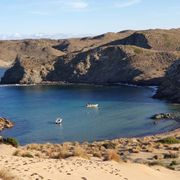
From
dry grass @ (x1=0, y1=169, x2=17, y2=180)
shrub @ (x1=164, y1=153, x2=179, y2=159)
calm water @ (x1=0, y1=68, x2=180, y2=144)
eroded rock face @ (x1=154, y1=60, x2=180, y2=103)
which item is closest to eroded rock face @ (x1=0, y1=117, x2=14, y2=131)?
calm water @ (x1=0, y1=68, x2=180, y2=144)

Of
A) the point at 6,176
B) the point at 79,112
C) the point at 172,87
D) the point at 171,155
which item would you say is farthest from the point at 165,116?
the point at 6,176

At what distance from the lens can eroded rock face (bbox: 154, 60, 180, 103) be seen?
133 meters

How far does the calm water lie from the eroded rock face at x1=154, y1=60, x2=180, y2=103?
3.97 metres

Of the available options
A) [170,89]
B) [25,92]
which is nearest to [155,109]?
[170,89]

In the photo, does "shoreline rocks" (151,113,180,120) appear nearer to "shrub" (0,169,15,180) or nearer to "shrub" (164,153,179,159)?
"shrub" (164,153,179,159)

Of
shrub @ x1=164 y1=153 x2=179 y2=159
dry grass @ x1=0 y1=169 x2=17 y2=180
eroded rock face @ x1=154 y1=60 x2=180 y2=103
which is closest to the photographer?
dry grass @ x1=0 y1=169 x2=17 y2=180

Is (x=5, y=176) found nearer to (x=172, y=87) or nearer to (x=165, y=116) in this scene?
(x=165, y=116)

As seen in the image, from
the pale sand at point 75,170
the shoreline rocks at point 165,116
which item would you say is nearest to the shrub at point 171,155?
the pale sand at point 75,170

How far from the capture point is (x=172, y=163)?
3419 centimetres

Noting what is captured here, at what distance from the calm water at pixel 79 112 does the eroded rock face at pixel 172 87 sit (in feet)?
13.0

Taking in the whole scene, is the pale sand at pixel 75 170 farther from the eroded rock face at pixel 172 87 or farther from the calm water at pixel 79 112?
the eroded rock face at pixel 172 87

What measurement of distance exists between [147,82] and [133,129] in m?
93.5

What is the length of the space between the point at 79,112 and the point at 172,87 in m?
36.9

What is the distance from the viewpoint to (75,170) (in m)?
23.4
